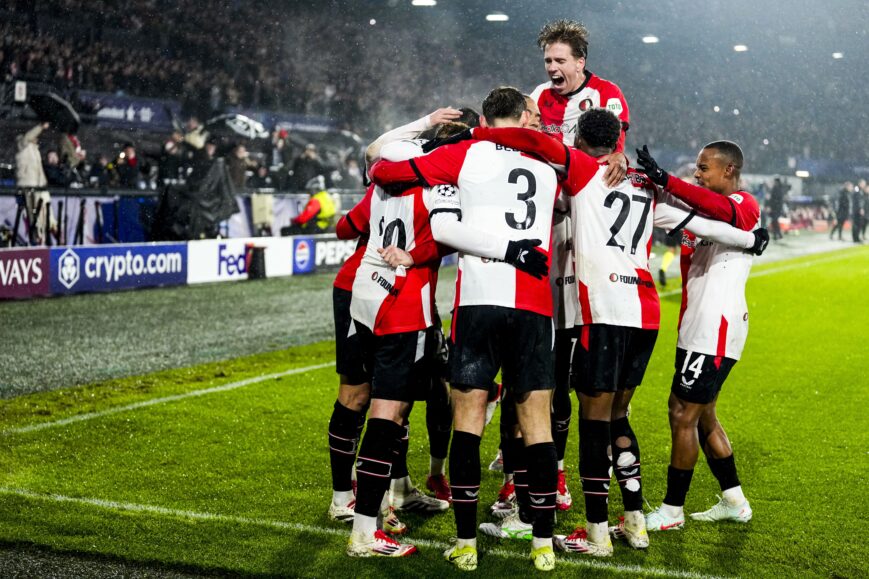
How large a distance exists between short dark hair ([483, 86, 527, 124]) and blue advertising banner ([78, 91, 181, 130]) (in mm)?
16968

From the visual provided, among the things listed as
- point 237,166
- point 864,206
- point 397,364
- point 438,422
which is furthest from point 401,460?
point 864,206

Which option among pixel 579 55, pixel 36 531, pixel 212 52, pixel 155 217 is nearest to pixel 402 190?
pixel 579 55

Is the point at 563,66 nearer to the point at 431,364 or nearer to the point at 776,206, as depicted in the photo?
the point at 431,364

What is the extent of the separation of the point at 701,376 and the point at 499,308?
1.20 m

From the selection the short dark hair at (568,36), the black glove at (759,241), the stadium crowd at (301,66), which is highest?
the stadium crowd at (301,66)

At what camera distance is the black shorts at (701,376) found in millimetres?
4500

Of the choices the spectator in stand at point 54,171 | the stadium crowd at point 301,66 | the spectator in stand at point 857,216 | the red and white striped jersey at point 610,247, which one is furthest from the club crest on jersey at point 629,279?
the spectator in stand at point 857,216

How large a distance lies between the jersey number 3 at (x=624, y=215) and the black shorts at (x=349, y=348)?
1.17 metres

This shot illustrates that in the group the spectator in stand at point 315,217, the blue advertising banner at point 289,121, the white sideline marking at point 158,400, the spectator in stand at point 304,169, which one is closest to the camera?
the white sideline marking at point 158,400

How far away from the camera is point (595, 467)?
164 inches

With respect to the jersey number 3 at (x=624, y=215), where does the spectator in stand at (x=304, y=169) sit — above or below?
above

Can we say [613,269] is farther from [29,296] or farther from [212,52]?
[212,52]

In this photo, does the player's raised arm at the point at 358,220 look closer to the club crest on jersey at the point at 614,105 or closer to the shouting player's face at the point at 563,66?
the shouting player's face at the point at 563,66

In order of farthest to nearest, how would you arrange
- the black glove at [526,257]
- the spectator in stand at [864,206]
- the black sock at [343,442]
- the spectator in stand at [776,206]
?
the spectator in stand at [864,206], the spectator in stand at [776,206], the black sock at [343,442], the black glove at [526,257]
